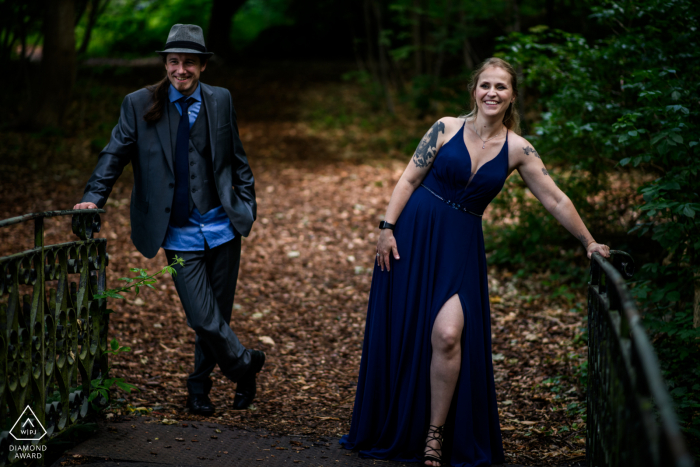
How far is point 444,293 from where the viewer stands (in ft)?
10.3

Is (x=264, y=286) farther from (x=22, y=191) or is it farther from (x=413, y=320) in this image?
(x=22, y=191)

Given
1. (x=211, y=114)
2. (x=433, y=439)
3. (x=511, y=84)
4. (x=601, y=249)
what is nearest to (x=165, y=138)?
(x=211, y=114)

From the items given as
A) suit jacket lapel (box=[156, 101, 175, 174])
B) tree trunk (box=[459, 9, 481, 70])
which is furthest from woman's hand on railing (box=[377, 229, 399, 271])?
tree trunk (box=[459, 9, 481, 70])

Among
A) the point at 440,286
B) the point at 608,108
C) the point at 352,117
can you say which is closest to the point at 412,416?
the point at 440,286

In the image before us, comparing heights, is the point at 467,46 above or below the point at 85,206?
above

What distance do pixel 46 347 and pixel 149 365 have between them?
1.92 meters

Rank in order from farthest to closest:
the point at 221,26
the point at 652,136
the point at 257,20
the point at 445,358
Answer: the point at 257,20, the point at 221,26, the point at 652,136, the point at 445,358

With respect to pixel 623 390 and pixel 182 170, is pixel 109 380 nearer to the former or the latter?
pixel 182 170

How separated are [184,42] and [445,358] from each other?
2.28 meters

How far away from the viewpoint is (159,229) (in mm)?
3549

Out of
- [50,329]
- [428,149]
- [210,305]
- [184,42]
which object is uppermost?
[184,42]

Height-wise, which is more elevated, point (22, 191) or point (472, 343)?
point (22, 191)

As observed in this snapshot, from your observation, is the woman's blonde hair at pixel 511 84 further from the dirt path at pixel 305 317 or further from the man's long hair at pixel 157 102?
the dirt path at pixel 305 317

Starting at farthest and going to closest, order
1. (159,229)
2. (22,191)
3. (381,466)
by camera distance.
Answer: (22,191) < (159,229) < (381,466)
